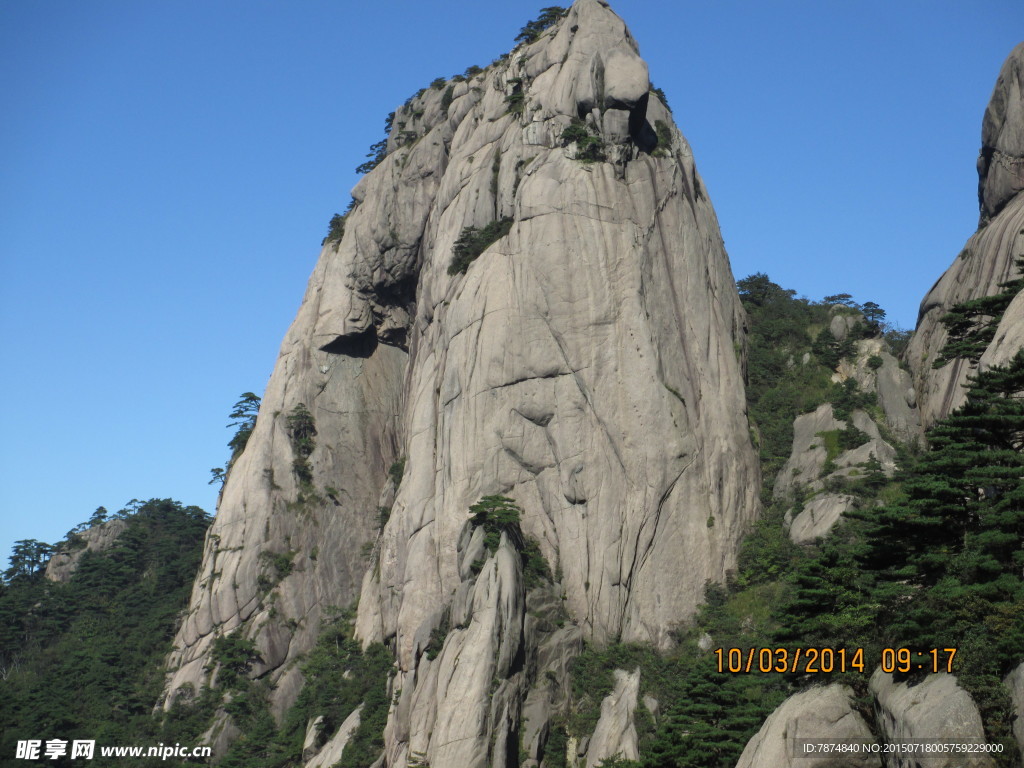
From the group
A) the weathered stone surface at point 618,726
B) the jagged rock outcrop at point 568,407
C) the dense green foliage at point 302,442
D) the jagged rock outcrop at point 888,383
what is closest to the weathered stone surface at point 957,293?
the jagged rock outcrop at point 888,383

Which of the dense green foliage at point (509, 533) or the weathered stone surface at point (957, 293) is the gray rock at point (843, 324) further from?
the dense green foliage at point (509, 533)

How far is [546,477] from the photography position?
63688mm

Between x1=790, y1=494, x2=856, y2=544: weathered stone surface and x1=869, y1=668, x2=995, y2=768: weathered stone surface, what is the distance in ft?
97.6

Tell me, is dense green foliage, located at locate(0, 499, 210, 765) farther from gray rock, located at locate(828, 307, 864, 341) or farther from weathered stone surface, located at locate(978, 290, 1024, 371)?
weathered stone surface, located at locate(978, 290, 1024, 371)

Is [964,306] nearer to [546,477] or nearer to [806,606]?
[806,606]

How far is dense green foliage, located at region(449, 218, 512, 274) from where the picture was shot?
7131 centimetres

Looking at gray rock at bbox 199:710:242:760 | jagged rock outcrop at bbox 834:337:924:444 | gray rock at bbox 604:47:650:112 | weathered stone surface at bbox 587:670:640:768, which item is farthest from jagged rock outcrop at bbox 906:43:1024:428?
gray rock at bbox 199:710:242:760

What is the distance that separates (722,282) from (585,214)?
11.7 meters

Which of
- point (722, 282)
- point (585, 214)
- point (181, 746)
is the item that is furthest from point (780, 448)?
point (181, 746)

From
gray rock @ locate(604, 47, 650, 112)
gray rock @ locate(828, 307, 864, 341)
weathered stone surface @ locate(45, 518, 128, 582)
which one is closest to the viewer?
gray rock @ locate(604, 47, 650, 112)

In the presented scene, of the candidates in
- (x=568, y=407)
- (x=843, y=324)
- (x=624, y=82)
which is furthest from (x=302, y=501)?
(x=843, y=324)

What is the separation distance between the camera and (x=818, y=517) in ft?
206

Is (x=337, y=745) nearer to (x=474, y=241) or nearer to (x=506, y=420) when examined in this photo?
(x=506, y=420)

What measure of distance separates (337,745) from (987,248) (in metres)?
47.0
